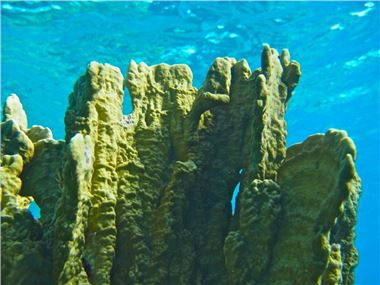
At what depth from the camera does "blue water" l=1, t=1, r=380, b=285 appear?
15.9 m

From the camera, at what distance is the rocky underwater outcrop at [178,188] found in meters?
2.23

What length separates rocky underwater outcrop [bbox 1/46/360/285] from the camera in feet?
7.31

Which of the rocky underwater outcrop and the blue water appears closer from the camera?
the rocky underwater outcrop

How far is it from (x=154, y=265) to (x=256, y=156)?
1.04m

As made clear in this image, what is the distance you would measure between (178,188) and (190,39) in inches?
635

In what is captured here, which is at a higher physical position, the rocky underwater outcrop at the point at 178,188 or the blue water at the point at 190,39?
the blue water at the point at 190,39

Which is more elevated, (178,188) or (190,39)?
(190,39)

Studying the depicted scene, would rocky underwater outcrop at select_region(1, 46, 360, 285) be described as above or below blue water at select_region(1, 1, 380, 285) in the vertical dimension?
below

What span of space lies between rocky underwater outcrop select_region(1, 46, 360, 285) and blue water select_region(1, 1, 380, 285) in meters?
13.2

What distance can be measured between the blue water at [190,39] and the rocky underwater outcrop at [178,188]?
13241 millimetres

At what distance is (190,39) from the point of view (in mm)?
18000

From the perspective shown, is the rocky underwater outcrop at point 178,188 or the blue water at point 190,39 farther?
the blue water at point 190,39

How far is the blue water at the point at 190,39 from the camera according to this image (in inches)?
625

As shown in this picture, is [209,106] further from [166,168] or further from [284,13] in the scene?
[284,13]
